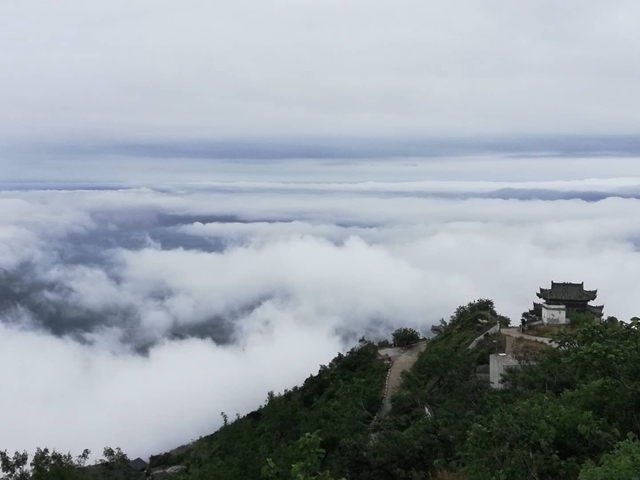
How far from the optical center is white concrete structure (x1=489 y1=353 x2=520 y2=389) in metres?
22.3

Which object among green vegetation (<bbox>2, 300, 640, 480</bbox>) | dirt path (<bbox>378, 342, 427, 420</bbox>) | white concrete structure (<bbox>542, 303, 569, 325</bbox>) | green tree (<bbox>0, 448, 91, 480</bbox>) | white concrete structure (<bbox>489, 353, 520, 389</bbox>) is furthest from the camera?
white concrete structure (<bbox>542, 303, 569, 325</bbox>)

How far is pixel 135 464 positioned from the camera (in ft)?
111

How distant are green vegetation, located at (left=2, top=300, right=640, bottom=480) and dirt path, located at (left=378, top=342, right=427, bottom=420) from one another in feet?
1.77

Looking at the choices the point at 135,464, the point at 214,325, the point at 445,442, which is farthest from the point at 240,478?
the point at 214,325

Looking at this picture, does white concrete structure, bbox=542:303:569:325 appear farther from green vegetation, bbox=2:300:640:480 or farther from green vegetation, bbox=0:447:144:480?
green vegetation, bbox=0:447:144:480

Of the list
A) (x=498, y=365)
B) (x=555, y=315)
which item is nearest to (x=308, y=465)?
(x=498, y=365)

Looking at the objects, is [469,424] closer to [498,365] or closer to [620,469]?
[620,469]

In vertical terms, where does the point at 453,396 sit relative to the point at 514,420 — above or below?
below

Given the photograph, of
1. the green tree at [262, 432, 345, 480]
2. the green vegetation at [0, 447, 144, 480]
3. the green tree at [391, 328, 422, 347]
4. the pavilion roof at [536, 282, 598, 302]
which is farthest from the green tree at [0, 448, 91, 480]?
the pavilion roof at [536, 282, 598, 302]

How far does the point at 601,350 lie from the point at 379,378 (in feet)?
65.0

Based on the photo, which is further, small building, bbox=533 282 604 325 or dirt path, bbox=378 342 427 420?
small building, bbox=533 282 604 325

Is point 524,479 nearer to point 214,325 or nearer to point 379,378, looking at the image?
point 379,378

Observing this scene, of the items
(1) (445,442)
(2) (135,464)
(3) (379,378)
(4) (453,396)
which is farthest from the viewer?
(2) (135,464)

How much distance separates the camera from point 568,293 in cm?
3372
